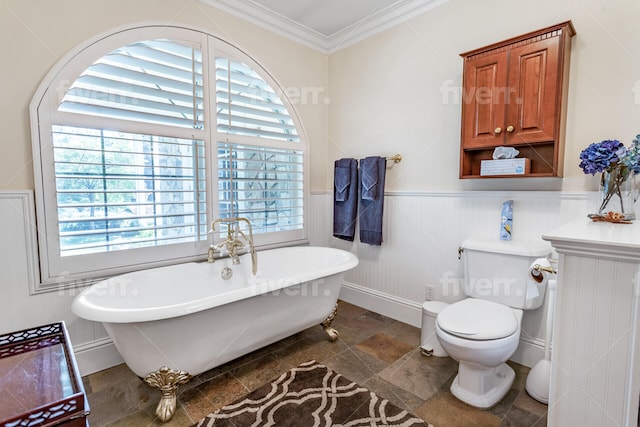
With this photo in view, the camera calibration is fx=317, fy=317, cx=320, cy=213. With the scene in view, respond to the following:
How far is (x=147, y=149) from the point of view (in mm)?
2133

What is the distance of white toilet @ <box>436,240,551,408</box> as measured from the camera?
158cm

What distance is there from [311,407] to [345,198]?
1780 mm

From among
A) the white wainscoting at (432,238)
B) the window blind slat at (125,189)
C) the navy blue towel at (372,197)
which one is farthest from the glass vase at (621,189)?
the window blind slat at (125,189)

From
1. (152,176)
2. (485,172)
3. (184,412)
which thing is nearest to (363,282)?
(485,172)

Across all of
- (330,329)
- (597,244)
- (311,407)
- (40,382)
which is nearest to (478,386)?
(311,407)

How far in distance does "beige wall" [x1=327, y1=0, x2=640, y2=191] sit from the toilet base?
1.16 metres

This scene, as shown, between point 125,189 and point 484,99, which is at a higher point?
point 484,99

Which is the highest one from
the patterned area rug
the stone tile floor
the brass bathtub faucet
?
the brass bathtub faucet

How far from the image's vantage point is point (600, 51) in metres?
1.74

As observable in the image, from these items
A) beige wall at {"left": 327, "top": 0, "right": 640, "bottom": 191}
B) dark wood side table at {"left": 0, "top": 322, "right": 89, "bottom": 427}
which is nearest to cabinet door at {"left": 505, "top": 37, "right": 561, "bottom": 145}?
beige wall at {"left": 327, "top": 0, "right": 640, "bottom": 191}

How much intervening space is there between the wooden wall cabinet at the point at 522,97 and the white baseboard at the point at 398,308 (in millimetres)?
1119

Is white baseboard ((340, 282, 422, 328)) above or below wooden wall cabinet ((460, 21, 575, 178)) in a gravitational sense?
below

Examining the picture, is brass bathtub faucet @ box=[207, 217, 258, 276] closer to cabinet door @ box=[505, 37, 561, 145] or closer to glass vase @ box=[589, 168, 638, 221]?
cabinet door @ box=[505, 37, 561, 145]

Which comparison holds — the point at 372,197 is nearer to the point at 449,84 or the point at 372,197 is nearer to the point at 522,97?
the point at 449,84
